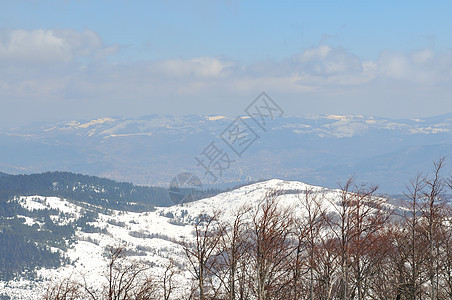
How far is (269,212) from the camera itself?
71.3ft

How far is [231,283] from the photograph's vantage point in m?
22.5

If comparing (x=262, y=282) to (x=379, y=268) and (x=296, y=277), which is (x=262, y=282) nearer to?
(x=296, y=277)

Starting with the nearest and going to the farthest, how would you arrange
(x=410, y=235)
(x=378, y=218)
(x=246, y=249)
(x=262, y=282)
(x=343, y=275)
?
1. (x=262, y=282)
2. (x=343, y=275)
3. (x=246, y=249)
4. (x=378, y=218)
5. (x=410, y=235)

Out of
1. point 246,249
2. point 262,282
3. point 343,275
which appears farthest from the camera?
point 246,249

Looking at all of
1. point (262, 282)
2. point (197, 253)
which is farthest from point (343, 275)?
point (197, 253)

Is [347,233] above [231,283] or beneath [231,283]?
above

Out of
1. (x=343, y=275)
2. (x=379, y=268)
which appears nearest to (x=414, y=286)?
(x=379, y=268)

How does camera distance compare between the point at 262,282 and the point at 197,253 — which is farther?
the point at 197,253

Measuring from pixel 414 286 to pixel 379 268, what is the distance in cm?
377

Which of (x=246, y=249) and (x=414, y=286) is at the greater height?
(x=246, y=249)

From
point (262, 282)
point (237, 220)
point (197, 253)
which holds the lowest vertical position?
point (262, 282)

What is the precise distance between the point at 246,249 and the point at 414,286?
37.8ft

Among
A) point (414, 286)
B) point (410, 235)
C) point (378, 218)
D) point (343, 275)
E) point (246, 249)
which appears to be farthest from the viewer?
point (410, 235)

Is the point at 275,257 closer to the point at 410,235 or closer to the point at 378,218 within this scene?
the point at 378,218
